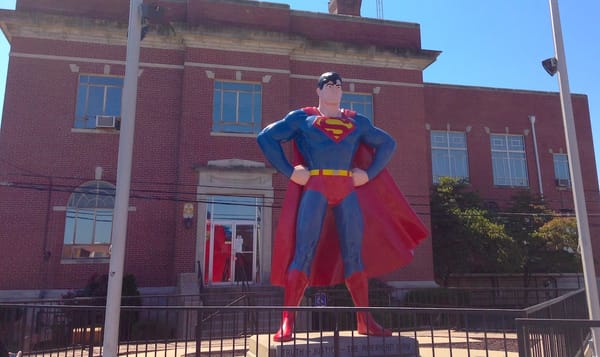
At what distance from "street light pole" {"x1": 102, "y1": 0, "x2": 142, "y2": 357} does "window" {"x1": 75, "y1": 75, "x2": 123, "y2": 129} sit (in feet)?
40.1

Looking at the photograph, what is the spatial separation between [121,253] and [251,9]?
50.7ft

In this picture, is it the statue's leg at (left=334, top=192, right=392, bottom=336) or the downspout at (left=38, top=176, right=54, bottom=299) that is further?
the downspout at (left=38, top=176, right=54, bottom=299)

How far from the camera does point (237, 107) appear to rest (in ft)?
58.5

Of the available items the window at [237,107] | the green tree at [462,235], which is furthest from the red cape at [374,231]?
the green tree at [462,235]

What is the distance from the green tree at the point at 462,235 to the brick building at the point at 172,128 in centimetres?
137

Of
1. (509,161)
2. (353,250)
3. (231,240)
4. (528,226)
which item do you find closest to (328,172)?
(353,250)

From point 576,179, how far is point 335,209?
410 centimetres

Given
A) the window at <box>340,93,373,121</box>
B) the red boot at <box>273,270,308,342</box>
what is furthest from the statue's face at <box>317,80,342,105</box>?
the window at <box>340,93,373,121</box>

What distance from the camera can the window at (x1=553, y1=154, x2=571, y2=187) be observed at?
24906 mm

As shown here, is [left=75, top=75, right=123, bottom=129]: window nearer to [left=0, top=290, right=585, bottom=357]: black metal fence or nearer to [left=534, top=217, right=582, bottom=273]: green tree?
[left=0, top=290, right=585, bottom=357]: black metal fence

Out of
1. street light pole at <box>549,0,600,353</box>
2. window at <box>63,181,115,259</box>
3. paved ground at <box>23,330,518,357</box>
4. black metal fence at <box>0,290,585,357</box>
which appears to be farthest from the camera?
window at <box>63,181,115,259</box>

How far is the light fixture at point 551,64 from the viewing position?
838 centimetres

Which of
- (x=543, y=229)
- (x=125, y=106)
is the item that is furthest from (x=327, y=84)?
(x=543, y=229)

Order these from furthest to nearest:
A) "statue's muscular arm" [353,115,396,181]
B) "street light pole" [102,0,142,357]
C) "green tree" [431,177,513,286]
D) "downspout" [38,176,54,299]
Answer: "green tree" [431,177,513,286], "downspout" [38,176,54,299], "statue's muscular arm" [353,115,396,181], "street light pole" [102,0,142,357]
